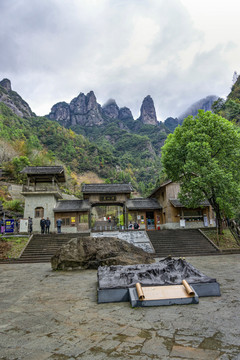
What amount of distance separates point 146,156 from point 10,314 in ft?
275

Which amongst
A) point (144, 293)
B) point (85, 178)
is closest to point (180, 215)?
point (144, 293)

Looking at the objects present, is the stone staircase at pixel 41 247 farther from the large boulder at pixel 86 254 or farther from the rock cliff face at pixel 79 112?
the rock cliff face at pixel 79 112

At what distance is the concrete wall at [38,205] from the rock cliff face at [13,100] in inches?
2387

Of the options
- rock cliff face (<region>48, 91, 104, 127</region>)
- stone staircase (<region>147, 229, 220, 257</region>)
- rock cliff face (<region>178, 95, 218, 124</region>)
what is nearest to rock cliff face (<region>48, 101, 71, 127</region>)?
rock cliff face (<region>48, 91, 104, 127</region>)

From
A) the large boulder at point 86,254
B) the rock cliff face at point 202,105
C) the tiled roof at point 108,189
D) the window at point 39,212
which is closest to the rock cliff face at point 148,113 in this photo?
the rock cliff face at point 202,105

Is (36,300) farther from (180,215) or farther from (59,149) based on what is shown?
(59,149)

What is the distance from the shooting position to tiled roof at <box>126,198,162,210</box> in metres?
22.3

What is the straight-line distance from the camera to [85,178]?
58938 mm

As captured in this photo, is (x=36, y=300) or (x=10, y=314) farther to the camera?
(x=36, y=300)

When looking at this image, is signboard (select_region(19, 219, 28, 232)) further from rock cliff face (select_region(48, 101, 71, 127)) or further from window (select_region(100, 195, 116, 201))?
rock cliff face (select_region(48, 101, 71, 127))

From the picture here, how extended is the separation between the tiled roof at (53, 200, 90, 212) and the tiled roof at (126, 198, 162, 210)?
4.21 metres

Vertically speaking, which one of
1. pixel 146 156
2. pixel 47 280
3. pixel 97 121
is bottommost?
pixel 47 280

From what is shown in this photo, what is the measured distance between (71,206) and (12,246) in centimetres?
819

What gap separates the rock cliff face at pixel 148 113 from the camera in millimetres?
128000
